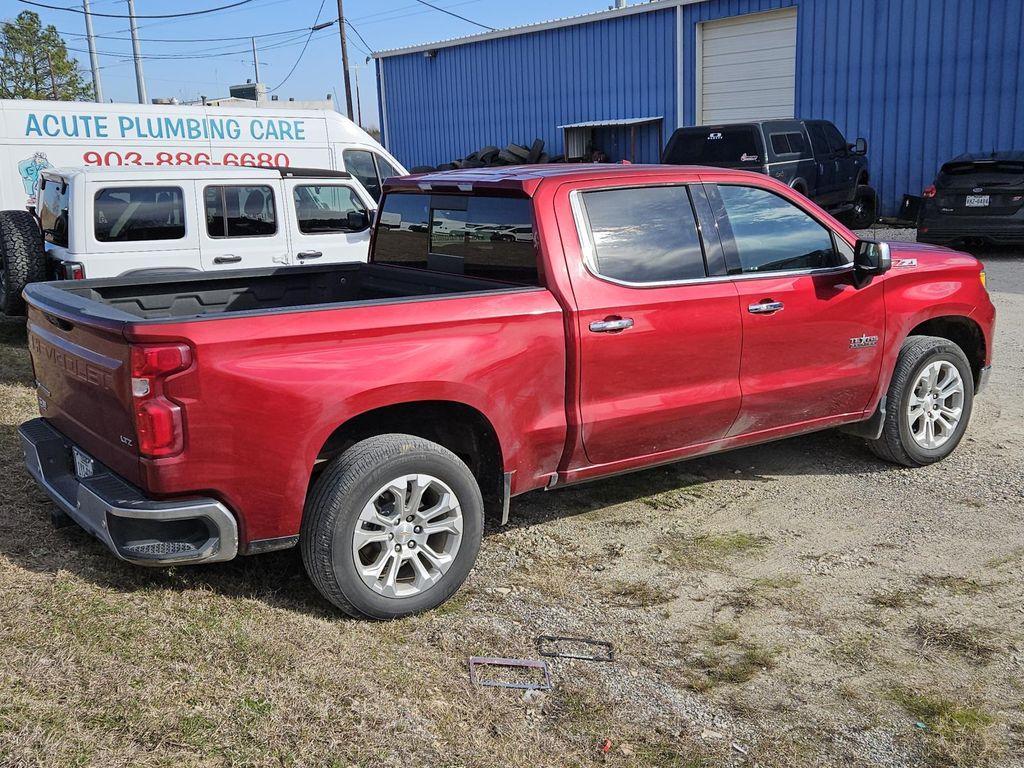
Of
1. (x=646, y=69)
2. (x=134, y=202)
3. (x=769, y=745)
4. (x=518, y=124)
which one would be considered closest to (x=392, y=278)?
(x=769, y=745)

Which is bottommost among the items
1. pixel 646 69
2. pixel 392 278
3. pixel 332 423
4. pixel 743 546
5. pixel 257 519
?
pixel 743 546

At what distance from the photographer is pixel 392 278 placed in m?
5.42

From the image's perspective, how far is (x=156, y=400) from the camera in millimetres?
3436

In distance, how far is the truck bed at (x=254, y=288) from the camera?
476cm

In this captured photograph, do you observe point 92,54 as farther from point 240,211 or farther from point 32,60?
point 240,211

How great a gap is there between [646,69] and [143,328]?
2304 centimetres

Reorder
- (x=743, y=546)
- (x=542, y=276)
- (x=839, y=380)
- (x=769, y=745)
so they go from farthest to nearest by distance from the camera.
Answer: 1. (x=839, y=380)
2. (x=743, y=546)
3. (x=542, y=276)
4. (x=769, y=745)

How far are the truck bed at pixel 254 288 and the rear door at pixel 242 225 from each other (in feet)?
11.8

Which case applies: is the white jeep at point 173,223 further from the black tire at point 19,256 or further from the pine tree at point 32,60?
the pine tree at point 32,60

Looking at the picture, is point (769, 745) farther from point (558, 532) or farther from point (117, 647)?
point (117, 647)

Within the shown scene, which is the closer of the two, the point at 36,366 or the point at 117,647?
the point at 117,647

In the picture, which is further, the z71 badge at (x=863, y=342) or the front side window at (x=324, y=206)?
the front side window at (x=324, y=206)

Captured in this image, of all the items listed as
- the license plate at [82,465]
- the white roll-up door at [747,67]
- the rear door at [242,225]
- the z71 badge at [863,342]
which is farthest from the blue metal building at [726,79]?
the license plate at [82,465]

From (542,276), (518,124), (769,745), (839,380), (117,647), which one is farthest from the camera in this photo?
(518,124)
